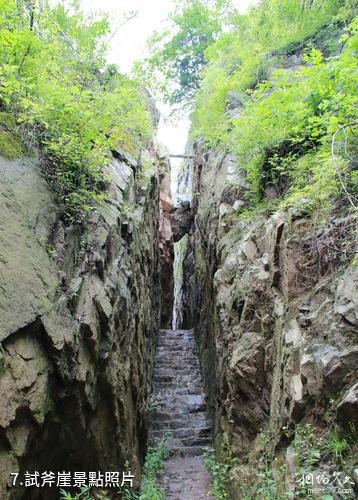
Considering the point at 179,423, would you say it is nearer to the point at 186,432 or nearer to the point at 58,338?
the point at 186,432

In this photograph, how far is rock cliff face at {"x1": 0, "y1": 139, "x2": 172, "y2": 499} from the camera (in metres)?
2.80

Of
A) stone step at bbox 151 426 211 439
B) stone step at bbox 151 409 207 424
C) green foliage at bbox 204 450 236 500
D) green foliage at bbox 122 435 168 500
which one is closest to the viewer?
green foliage at bbox 122 435 168 500

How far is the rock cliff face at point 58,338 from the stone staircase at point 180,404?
1938 mm

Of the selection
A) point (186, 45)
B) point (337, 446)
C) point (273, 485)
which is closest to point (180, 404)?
point (273, 485)

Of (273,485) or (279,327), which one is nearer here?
(273,485)

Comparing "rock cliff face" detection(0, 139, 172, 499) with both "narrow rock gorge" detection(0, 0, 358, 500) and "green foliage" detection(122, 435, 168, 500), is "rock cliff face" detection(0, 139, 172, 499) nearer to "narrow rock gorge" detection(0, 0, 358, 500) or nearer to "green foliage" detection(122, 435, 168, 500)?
"narrow rock gorge" detection(0, 0, 358, 500)

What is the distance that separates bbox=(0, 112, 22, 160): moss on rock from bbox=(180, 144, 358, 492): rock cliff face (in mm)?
3220

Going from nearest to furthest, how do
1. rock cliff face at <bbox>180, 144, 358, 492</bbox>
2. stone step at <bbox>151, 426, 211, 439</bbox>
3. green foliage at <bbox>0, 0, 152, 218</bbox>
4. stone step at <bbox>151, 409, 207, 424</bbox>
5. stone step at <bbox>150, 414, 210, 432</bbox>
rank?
rock cliff face at <bbox>180, 144, 358, 492</bbox> < green foliage at <bbox>0, 0, 152, 218</bbox> < stone step at <bbox>151, 426, 211, 439</bbox> < stone step at <bbox>150, 414, 210, 432</bbox> < stone step at <bbox>151, 409, 207, 424</bbox>

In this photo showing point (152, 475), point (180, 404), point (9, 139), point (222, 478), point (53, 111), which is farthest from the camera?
point (180, 404)

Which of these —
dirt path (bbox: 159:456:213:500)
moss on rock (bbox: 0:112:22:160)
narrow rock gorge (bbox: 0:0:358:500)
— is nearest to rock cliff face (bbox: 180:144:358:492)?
narrow rock gorge (bbox: 0:0:358:500)

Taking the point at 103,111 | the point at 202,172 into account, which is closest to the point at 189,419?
the point at 103,111

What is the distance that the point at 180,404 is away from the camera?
8367 millimetres

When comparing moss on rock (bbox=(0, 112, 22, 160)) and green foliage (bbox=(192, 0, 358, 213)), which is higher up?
green foliage (bbox=(192, 0, 358, 213))

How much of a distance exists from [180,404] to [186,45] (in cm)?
1426
